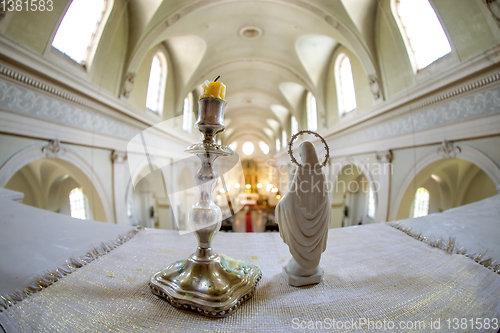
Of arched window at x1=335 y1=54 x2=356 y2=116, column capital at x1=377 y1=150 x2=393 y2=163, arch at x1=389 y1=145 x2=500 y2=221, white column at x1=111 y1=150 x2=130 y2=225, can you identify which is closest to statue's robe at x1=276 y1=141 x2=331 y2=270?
arch at x1=389 y1=145 x2=500 y2=221

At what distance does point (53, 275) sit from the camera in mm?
1167

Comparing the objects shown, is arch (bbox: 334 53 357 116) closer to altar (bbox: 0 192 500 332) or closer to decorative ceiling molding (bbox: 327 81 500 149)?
decorative ceiling molding (bbox: 327 81 500 149)

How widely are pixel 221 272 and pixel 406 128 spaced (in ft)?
15.6

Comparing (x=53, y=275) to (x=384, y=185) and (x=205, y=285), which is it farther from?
(x=384, y=185)

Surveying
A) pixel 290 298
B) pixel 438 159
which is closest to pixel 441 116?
pixel 438 159

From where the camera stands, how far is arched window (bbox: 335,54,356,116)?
20.4 ft

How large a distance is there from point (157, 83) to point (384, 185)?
6960mm

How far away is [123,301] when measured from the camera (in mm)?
1027

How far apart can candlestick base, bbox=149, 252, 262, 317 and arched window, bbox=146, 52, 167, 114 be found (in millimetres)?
6153

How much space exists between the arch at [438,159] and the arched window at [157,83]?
679 cm

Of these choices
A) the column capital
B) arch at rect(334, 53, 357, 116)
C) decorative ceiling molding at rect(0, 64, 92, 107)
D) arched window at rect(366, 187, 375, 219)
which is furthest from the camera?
arched window at rect(366, 187, 375, 219)

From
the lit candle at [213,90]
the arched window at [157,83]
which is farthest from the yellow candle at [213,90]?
the arched window at [157,83]

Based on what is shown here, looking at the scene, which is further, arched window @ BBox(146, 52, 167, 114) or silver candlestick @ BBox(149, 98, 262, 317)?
arched window @ BBox(146, 52, 167, 114)

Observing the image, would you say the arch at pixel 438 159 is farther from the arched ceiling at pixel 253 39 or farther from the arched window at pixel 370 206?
the arched window at pixel 370 206
